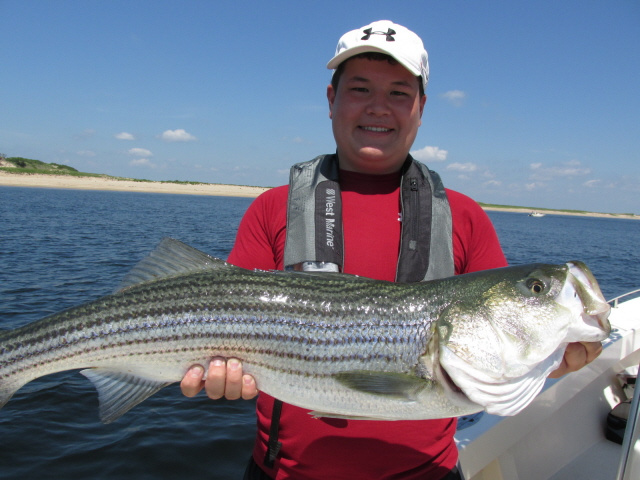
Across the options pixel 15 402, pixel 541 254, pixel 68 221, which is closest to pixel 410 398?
pixel 15 402

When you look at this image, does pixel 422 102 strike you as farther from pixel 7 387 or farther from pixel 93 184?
pixel 93 184

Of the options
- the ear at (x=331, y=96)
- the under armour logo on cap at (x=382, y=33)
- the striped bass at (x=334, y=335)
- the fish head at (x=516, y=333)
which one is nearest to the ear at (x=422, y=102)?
the under armour logo on cap at (x=382, y=33)

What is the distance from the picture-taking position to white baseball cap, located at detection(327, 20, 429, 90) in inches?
124

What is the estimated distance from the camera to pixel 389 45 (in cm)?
314

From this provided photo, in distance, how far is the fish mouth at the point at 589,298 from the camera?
2.50m

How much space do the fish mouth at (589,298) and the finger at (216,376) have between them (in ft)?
6.72

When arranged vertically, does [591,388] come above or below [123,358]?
below

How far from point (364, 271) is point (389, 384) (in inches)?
37.2

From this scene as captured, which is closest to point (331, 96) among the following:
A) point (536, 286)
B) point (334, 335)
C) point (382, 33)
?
point (382, 33)

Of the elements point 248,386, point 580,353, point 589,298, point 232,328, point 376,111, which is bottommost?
point 248,386

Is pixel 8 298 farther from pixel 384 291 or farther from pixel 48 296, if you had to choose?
pixel 384 291

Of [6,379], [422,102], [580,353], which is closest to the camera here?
[580,353]

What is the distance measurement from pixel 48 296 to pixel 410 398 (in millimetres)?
14271

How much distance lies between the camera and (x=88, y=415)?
826cm
